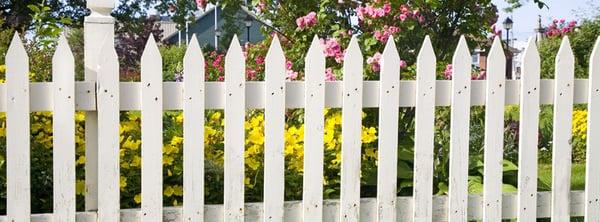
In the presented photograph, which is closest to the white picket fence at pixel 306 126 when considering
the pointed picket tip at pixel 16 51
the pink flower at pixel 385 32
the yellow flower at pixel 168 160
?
the pointed picket tip at pixel 16 51

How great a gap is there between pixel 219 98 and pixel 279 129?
0.30m

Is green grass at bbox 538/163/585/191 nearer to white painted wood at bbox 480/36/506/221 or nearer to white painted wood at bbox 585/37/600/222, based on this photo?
white painted wood at bbox 585/37/600/222

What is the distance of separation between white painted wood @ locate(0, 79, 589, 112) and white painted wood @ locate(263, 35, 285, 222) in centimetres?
5

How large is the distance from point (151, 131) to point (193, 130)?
18 cm

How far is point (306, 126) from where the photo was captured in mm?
3201

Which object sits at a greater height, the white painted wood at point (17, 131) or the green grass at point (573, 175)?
the white painted wood at point (17, 131)

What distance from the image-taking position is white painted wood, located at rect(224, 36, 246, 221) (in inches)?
122

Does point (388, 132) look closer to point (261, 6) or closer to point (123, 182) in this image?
point (123, 182)

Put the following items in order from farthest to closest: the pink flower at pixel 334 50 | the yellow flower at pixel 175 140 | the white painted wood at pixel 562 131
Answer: the pink flower at pixel 334 50
the yellow flower at pixel 175 140
the white painted wood at pixel 562 131

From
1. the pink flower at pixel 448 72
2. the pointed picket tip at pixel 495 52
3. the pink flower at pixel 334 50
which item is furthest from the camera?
the pink flower at pixel 334 50

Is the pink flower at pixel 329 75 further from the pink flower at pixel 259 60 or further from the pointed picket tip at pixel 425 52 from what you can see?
the pointed picket tip at pixel 425 52

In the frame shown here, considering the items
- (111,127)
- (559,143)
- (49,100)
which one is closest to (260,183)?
(111,127)

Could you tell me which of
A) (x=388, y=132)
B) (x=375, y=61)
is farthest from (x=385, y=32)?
Result: (x=388, y=132)

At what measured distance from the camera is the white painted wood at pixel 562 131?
11.6ft
